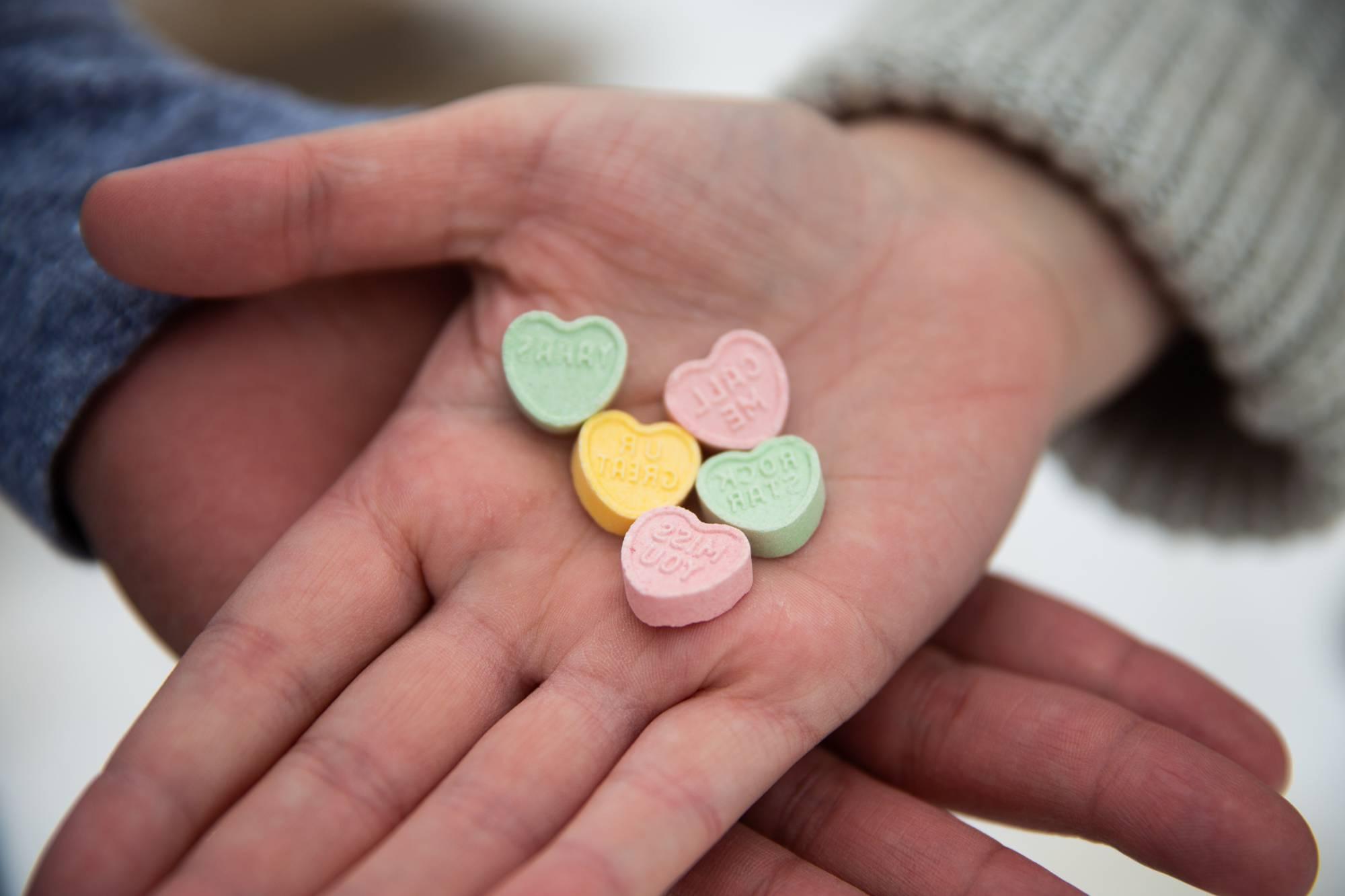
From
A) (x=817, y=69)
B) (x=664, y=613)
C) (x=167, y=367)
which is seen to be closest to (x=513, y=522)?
(x=664, y=613)

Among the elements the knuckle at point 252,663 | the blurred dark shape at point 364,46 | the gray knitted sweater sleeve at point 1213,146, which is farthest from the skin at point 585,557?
the blurred dark shape at point 364,46

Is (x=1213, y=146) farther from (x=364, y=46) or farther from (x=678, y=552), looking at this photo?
(x=364, y=46)

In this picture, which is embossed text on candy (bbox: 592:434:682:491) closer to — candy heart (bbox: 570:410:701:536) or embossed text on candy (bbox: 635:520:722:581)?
candy heart (bbox: 570:410:701:536)

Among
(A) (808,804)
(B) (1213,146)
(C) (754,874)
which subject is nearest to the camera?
(C) (754,874)

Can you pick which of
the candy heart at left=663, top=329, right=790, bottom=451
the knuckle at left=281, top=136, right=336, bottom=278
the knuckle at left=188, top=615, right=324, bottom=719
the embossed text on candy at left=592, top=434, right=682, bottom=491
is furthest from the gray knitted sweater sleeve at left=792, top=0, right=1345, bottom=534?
the knuckle at left=188, top=615, right=324, bottom=719

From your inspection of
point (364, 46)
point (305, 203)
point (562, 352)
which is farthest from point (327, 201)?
point (364, 46)

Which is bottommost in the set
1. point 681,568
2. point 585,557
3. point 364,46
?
point 364,46

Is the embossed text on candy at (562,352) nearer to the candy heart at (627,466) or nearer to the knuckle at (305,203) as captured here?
the candy heart at (627,466)
